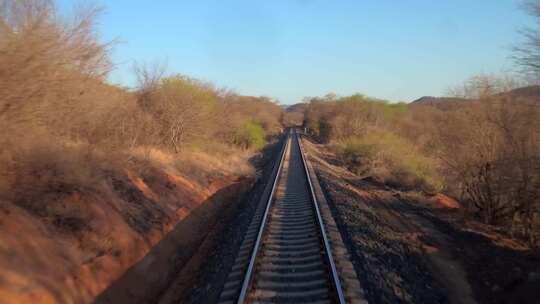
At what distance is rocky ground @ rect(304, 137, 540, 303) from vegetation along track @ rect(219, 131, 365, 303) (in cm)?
39

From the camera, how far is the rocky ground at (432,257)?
6.76 m

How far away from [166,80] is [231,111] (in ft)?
41.9

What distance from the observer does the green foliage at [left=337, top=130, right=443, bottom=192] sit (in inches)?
827

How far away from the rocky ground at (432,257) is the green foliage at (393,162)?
735 centimetres

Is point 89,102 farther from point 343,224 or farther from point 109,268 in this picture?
point 343,224

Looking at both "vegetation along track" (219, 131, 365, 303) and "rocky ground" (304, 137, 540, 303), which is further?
"rocky ground" (304, 137, 540, 303)

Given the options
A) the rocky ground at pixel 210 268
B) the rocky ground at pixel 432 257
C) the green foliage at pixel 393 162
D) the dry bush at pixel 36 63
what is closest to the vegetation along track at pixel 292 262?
the rocky ground at pixel 210 268

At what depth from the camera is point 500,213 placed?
12695 mm

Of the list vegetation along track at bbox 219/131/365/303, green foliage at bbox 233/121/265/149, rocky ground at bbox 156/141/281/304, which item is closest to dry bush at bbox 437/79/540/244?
vegetation along track at bbox 219/131/365/303

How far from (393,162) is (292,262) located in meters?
19.0

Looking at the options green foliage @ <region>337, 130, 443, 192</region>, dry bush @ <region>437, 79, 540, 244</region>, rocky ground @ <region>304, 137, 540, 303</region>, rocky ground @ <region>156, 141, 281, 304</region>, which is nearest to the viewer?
rocky ground @ <region>304, 137, 540, 303</region>

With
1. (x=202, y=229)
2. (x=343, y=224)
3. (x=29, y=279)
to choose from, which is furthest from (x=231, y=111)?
(x=29, y=279)

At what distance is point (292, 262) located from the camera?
24.7ft

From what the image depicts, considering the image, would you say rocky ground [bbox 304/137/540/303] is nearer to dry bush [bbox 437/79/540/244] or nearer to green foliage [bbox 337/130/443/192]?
dry bush [bbox 437/79/540/244]
